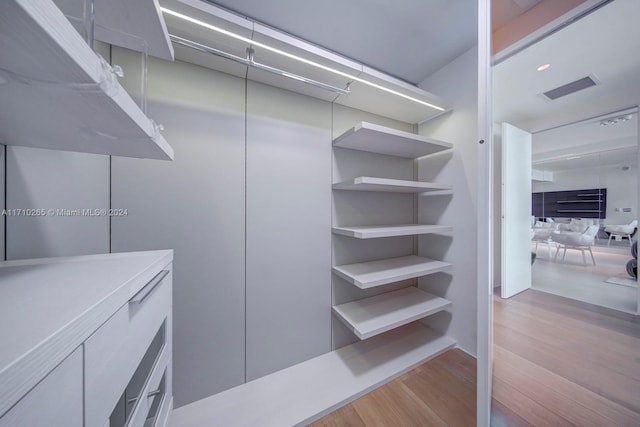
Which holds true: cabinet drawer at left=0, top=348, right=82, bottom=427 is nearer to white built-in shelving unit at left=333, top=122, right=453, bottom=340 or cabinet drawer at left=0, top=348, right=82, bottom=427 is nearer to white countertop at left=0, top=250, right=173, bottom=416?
white countertop at left=0, top=250, right=173, bottom=416

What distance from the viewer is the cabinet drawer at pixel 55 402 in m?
0.22

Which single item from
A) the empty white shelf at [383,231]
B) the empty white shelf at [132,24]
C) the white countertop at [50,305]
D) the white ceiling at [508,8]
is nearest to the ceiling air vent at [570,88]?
the white ceiling at [508,8]

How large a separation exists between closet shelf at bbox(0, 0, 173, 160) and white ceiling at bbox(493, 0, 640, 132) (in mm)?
2441

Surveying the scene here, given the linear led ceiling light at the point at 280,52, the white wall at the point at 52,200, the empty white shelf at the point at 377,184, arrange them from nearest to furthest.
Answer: the white wall at the point at 52,200, the linear led ceiling light at the point at 280,52, the empty white shelf at the point at 377,184

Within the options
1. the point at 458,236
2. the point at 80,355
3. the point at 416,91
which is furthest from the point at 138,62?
the point at 458,236

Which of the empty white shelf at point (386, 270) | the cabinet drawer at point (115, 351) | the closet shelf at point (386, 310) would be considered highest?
the cabinet drawer at point (115, 351)

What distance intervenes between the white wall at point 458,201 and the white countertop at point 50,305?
1975 mm

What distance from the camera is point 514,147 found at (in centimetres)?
236

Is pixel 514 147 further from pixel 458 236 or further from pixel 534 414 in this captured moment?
pixel 534 414

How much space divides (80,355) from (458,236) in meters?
2.05

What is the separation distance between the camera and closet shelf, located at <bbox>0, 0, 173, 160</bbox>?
280 millimetres

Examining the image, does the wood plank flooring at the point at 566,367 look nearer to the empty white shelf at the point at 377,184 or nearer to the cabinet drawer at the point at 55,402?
the empty white shelf at the point at 377,184

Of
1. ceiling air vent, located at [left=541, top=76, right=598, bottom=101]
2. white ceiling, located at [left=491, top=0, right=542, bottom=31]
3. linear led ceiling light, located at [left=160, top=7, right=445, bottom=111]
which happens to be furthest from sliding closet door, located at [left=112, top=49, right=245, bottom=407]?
ceiling air vent, located at [left=541, top=76, right=598, bottom=101]

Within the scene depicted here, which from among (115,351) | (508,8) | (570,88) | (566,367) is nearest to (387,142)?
(508,8)
